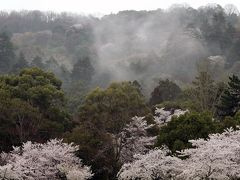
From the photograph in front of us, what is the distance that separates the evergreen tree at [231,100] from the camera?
123ft

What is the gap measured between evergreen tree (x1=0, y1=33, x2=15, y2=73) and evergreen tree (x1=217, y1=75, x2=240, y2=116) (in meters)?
50.6

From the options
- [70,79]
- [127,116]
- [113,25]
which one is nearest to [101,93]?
[127,116]

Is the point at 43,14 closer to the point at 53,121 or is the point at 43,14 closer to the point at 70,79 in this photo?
the point at 70,79

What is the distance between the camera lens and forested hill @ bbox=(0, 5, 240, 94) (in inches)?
3137

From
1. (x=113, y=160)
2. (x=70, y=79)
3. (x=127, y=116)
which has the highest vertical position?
(x=127, y=116)

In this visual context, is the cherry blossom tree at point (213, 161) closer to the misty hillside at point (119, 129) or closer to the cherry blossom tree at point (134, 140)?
the misty hillside at point (119, 129)

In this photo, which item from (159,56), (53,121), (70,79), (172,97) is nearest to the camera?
(53,121)

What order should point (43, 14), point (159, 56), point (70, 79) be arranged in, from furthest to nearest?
1. point (43, 14)
2. point (159, 56)
3. point (70, 79)

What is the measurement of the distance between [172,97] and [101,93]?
25028mm

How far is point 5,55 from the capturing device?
81562 millimetres

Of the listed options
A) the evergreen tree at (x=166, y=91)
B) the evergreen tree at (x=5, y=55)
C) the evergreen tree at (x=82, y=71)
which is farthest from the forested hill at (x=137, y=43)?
the evergreen tree at (x=166, y=91)

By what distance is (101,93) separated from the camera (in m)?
29.0

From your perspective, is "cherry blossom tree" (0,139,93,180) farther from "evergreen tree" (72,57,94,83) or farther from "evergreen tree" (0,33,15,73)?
"evergreen tree" (0,33,15,73)

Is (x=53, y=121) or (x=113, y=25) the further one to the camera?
(x=113, y=25)
